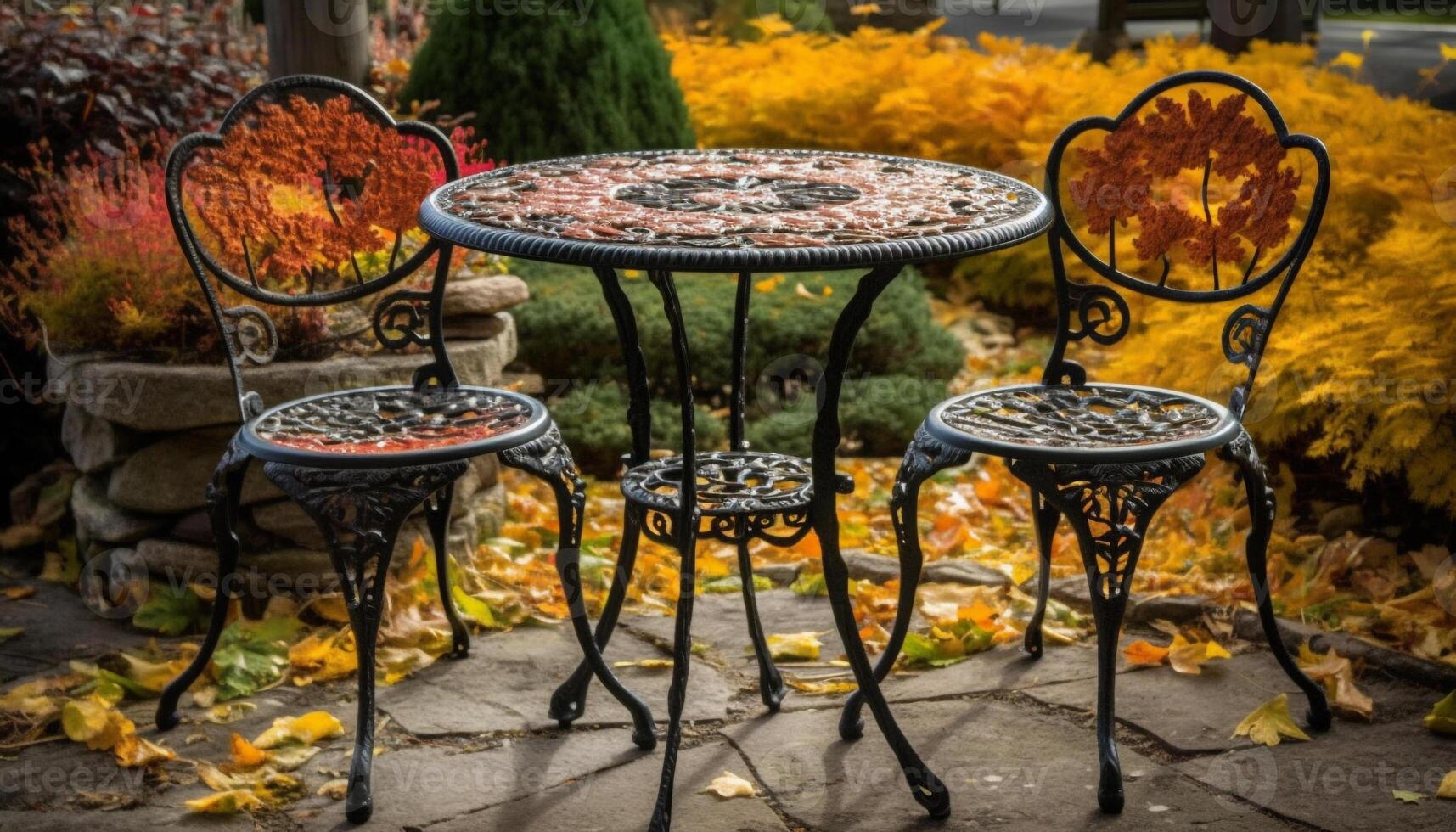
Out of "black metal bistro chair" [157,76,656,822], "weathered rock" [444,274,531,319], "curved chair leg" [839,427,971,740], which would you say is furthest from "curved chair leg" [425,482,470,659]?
"curved chair leg" [839,427,971,740]

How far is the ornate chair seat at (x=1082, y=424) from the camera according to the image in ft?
8.63

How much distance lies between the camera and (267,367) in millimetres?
3650

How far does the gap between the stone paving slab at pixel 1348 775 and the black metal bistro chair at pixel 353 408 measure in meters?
1.19

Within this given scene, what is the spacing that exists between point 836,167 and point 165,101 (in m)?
2.68

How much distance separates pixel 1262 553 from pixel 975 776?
77 centimetres

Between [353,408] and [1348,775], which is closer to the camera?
[1348,775]

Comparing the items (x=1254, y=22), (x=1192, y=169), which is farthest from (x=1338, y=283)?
(x=1254, y=22)

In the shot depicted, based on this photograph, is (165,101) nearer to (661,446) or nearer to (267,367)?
(267,367)

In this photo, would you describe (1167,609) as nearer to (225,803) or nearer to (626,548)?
(626,548)

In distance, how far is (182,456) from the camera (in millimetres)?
3688

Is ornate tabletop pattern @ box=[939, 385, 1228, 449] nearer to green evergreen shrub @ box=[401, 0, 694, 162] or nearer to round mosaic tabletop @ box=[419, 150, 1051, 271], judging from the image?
round mosaic tabletop @ box=[419, 150, 1051, 271]

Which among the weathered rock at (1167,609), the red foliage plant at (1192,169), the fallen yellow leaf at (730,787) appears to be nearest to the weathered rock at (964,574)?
the weathered rock at (1167,609)

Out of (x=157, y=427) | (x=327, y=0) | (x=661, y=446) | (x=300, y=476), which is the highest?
(x=327, y=0)

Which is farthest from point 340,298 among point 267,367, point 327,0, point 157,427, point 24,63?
point 24,63
